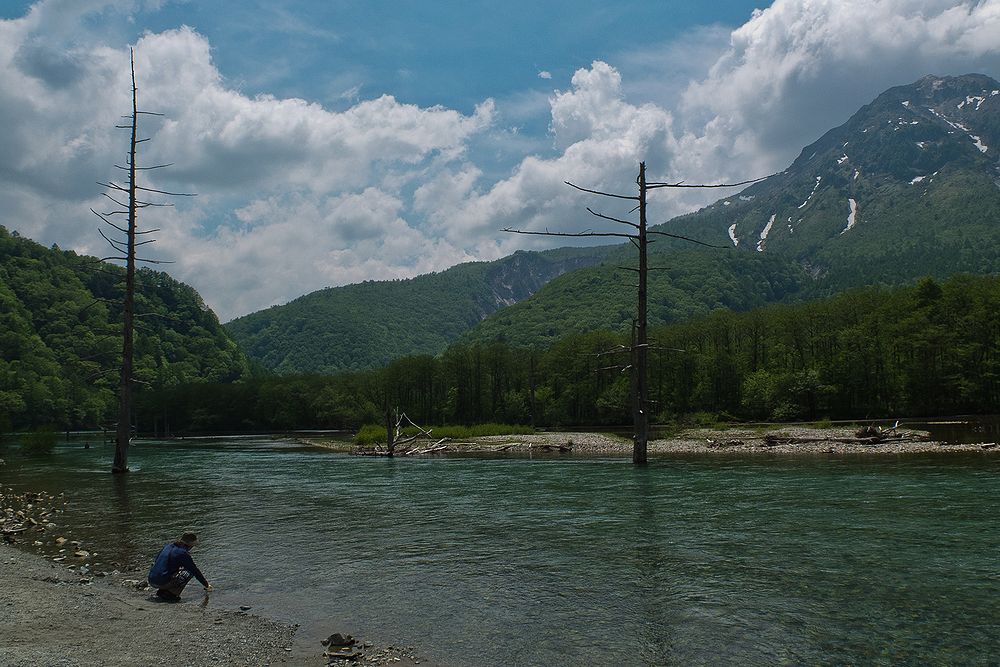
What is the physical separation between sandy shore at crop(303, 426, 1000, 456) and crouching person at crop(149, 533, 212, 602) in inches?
1504

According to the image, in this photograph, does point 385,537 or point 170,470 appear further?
point 170,470

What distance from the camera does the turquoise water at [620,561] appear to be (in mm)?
9703

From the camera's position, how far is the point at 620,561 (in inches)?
574

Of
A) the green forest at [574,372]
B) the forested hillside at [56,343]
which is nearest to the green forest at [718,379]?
the green forest at [574,372]

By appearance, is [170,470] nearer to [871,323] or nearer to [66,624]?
[66,624]

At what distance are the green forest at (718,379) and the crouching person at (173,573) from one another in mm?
54844

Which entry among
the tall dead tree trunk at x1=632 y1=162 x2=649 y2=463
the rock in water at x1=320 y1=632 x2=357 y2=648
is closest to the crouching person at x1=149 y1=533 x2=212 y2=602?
the rock in water at x1=320 y1=632 x2=357 y2=648

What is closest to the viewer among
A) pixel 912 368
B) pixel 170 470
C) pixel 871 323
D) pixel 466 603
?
pixel 466 603

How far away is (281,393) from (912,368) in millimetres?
122868

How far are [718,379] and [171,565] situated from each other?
10363 cm

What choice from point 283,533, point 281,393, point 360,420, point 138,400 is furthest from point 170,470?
point 138,400

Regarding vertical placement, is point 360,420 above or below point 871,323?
below

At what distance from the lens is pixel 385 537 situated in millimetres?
18406

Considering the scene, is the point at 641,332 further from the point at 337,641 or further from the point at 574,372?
the point at 574,372
